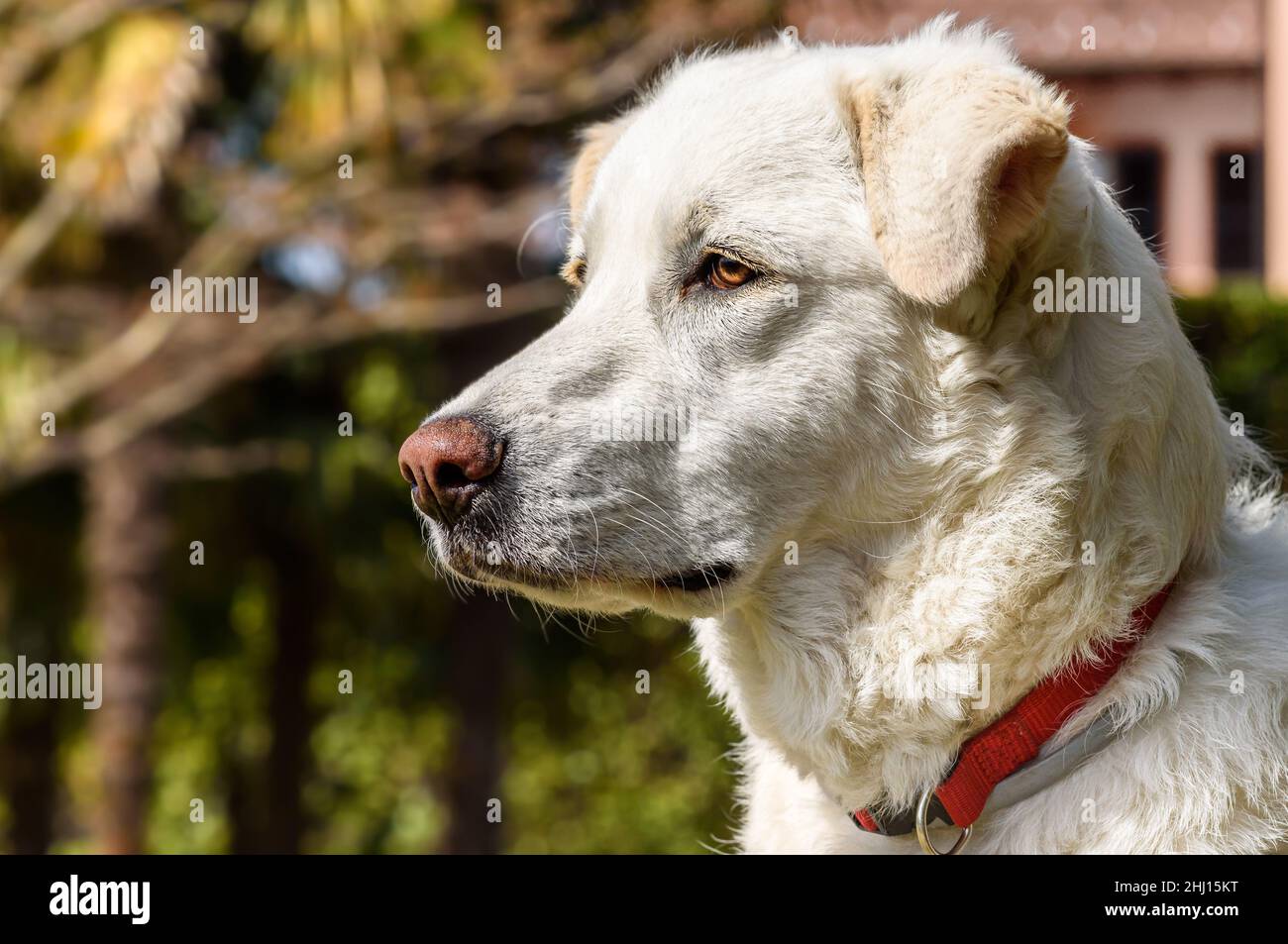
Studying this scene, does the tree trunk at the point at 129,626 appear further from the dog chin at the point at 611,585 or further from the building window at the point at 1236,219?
the building window at the point at 1236,219

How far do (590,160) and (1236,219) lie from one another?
12.6m

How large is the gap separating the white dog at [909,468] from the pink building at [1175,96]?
11037 millimetres

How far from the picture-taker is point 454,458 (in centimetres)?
266

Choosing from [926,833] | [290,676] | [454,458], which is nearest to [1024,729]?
[926,833]

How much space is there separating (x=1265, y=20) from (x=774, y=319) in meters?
12.1

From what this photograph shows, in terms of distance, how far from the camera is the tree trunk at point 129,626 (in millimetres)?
9773

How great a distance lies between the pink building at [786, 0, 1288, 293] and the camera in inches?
519

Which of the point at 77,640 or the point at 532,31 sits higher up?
the point at 532,31

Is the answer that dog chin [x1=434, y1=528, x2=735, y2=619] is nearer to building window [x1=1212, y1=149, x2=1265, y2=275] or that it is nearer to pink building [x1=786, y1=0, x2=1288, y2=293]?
pink building [x1=786, y1=0, x2=1288, y2=293]

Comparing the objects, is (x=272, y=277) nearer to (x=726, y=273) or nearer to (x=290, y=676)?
(x=290, y=676)

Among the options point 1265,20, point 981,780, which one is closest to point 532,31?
point 981,780

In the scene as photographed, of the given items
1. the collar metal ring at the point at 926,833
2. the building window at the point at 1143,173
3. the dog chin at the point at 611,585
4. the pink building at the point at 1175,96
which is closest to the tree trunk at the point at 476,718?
the pink building at the point at 1175,96

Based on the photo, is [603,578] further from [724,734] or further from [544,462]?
[724,734]

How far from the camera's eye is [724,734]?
1275cm
